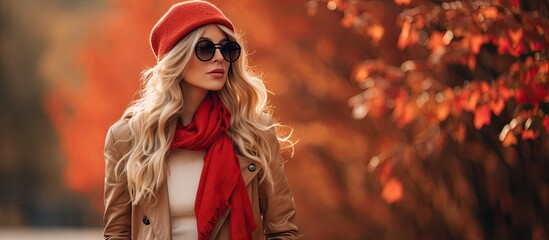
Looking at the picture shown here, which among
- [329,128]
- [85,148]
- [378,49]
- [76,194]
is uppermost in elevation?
[378,49]

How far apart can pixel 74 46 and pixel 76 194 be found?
2835 millimetres

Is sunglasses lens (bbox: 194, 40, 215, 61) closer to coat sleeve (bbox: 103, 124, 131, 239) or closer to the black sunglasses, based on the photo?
the black sunglasses

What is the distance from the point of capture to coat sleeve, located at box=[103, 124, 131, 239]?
4.56 metres

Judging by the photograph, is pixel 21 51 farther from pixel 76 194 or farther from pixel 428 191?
pixel 428 191

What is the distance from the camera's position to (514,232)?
31.9 ft

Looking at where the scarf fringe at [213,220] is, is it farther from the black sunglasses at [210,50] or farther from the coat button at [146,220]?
the black sunglasses at [210,50]

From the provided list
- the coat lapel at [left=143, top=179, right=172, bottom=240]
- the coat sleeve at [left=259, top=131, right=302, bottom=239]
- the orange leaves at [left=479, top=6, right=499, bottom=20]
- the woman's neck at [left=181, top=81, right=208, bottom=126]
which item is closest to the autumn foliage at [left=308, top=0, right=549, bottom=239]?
the orange leaves at [left=479, top=6, right=499, bottom=20]

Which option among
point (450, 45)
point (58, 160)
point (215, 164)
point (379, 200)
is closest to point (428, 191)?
point (379, 200)

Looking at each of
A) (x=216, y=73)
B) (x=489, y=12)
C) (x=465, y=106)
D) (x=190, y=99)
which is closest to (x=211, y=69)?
(x=216, y=73)

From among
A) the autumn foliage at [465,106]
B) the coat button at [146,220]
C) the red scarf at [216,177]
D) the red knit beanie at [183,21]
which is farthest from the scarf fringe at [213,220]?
the autumn foliage at [465,106]

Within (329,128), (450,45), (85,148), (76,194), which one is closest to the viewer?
(450,45)

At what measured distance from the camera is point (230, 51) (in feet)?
14.8

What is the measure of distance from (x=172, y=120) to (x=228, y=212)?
44 centimetres

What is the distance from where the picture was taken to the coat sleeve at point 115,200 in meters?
4.56
